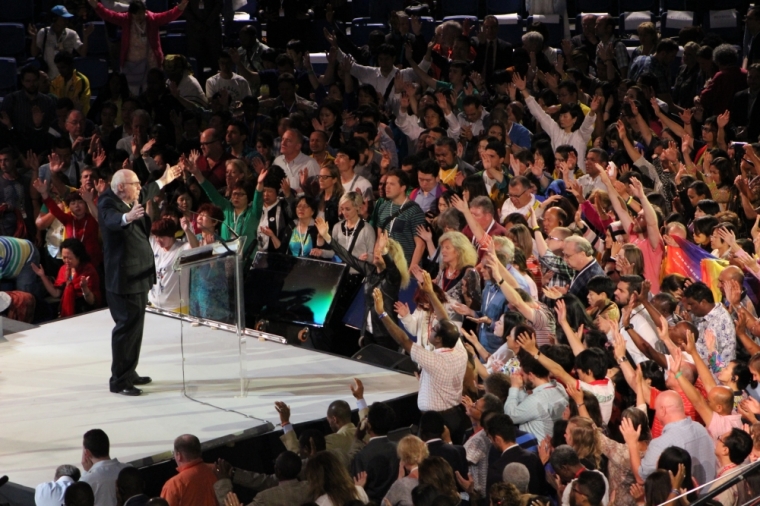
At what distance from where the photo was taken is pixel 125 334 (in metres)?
6.97

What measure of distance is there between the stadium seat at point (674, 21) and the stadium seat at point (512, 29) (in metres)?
1.56

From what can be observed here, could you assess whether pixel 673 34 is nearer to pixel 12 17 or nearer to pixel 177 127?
pixel 177 127

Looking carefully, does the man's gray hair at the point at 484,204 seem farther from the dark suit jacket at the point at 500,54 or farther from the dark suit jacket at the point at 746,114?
the dark suit jacket at the point at 500,54

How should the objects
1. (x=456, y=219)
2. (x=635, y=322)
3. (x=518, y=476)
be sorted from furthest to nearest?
(x=456, y=219), (x=635, y=322), (x=518, y=476)

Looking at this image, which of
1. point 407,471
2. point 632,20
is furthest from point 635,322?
point 632,20

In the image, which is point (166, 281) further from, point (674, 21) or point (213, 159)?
point (674, 21)

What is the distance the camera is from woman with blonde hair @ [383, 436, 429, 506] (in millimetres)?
5465

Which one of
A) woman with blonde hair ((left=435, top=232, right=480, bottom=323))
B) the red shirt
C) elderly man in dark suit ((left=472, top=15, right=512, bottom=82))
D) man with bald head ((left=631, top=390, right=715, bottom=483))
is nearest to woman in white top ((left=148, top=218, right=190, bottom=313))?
the red shirt

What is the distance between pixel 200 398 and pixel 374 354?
4.51 feet

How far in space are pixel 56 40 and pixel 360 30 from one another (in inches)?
129

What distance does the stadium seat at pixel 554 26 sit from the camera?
12953 mm

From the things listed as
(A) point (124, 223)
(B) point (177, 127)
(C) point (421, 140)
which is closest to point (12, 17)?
(B) point (177, 127)

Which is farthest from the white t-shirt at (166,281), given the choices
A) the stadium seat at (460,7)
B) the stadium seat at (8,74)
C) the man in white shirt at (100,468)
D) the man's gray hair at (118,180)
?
the stadium seat at (460,7)

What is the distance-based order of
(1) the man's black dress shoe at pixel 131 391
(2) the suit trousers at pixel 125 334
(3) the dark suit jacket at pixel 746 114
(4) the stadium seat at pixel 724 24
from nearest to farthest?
1. (2) the suit trousers at pixel 125 334
2. (1) the man's black dress shoe at pixel 131 391
3. (3) the dark suit jacket at pixel 746 114
4. (4) the stadium seat at pixel 724 24
